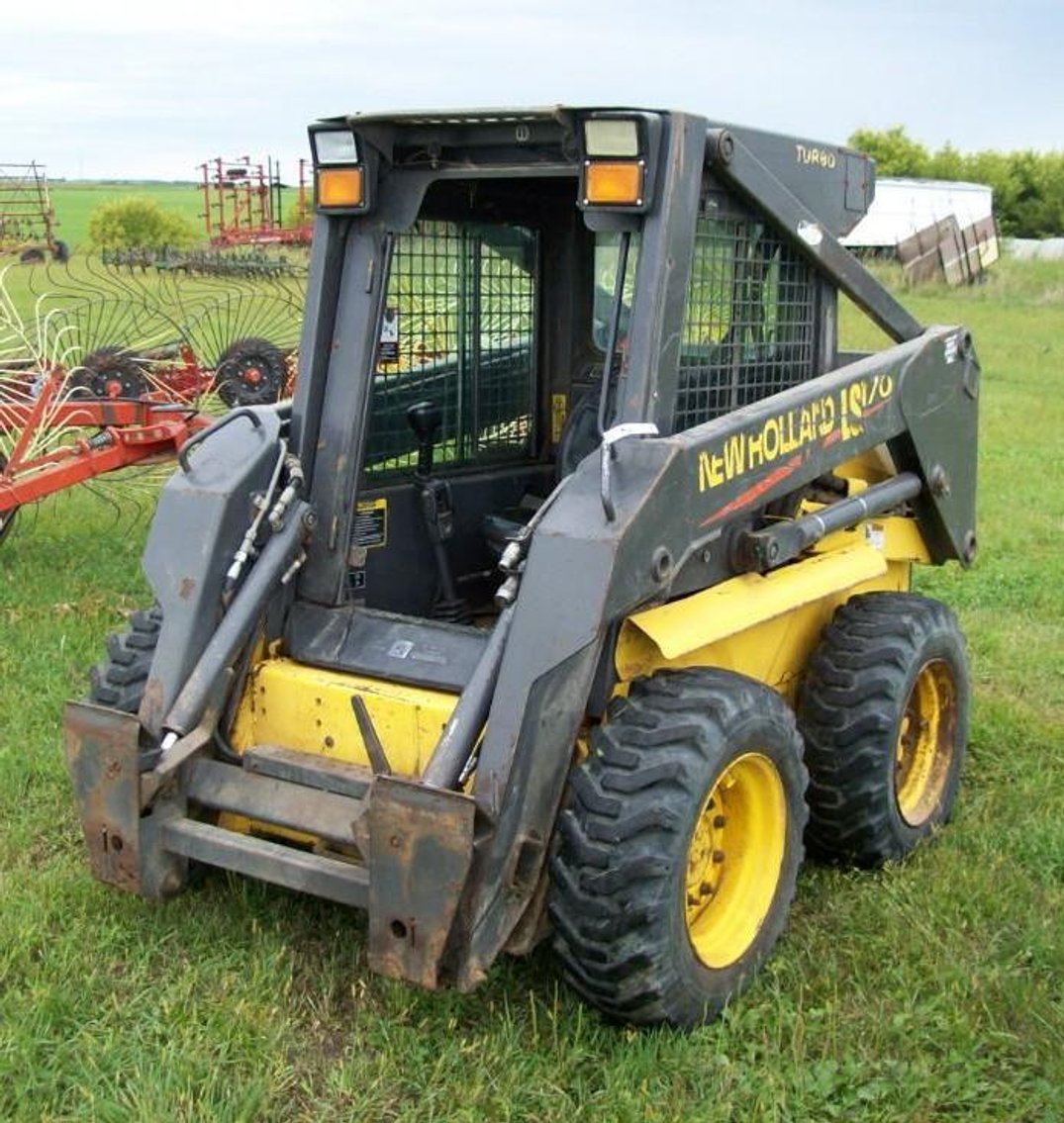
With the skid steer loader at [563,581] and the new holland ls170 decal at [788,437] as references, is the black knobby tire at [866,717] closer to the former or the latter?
the skid steer loader at [563,581]

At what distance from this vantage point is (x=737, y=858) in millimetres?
3691

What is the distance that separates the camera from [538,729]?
322 centimetres

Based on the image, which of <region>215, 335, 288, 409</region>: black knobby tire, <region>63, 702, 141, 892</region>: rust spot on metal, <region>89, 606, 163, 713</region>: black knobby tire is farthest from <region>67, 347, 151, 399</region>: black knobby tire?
<region>63, 702, 141, 892</region>: rust spot on metal

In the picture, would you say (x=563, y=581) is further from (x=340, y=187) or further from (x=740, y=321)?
(x=340, y=187)

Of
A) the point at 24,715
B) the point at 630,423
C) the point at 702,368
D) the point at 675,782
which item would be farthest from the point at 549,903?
the point at 24,715

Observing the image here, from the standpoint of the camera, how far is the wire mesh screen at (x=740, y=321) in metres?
3.88

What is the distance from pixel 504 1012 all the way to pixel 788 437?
159cm

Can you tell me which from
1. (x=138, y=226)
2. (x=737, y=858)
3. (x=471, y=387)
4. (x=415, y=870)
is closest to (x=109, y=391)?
(x=471, y=387)

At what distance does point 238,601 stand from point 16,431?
148 inches

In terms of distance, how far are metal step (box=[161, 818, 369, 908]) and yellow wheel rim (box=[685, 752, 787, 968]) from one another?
82cm

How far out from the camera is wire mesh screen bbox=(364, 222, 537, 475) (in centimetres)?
432

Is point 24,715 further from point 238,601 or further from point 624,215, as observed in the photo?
point 624,215

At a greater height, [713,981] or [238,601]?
[238,601]

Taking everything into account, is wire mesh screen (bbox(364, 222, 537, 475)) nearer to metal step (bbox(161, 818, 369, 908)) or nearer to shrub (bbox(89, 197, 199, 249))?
metal step (bbox(161, 818, 369, 908))
